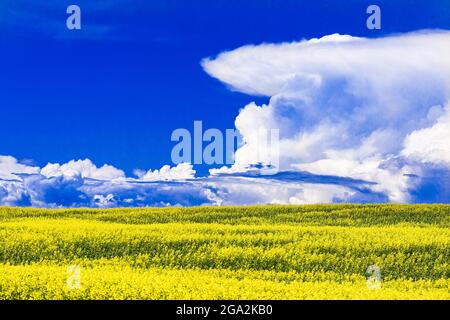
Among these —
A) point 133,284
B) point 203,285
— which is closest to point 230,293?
point 203,285

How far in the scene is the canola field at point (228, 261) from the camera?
17594mm

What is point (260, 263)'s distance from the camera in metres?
25.8

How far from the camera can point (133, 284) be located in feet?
58.3

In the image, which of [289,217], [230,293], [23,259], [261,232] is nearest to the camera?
[230,293]

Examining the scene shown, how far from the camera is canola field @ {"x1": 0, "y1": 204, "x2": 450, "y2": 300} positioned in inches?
693

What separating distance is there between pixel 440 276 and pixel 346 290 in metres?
8.29

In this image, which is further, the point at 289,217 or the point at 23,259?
the point at 289,217

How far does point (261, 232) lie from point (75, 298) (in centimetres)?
1687

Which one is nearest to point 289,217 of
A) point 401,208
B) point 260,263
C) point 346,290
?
point 401,208

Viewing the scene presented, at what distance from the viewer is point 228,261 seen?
26.1m
